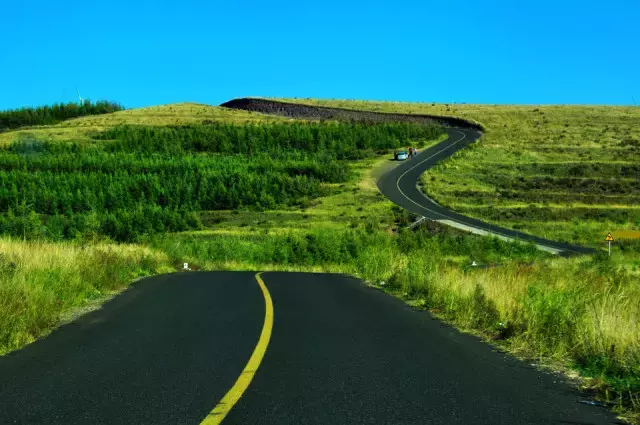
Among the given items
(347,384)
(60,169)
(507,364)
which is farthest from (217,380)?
(60,169)

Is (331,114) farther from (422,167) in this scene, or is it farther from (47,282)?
(47,282)

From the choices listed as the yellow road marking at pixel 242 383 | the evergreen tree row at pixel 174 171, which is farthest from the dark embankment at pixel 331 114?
the yellow road marking at pixel 242 383

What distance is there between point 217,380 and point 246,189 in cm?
8297

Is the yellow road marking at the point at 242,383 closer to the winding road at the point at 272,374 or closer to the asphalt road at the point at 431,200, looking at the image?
the winding road at the point at 272,374

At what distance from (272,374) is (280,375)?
0.09 metres

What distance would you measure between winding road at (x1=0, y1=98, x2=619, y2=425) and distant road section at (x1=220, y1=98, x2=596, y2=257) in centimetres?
3954

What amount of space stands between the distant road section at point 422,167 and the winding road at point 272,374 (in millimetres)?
39538

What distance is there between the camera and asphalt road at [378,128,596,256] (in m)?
56.8

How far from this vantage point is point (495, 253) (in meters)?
50.1

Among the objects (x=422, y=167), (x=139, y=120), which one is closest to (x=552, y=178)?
(x=422, y=167)

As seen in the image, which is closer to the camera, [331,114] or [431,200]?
[431,200]

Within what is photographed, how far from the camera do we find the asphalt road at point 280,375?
5410 mm

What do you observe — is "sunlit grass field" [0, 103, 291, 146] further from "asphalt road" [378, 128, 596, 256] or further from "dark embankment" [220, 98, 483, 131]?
"asphalt road" [378, 128, 596, 256]

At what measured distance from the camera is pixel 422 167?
98.9 meters
